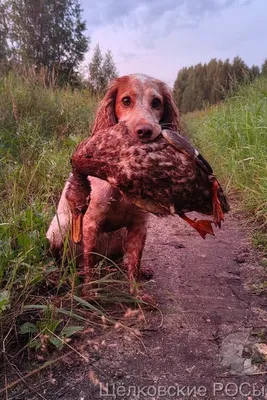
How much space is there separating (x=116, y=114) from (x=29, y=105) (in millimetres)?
3065

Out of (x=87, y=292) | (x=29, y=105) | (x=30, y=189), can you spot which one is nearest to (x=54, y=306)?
(x=87, y=292)

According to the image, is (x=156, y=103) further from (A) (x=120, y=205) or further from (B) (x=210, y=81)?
(B) (x=210, y=81)

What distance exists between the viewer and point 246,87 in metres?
5.86

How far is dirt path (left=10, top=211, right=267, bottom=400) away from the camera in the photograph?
147 cm

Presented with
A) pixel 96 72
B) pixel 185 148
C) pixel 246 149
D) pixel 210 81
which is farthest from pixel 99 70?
pixel 185 148

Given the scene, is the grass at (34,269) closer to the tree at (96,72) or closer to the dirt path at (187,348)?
→ the dirt path at (187,348)

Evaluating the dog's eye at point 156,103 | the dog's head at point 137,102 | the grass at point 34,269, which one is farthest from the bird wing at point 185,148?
the dog's eye at point 156,103

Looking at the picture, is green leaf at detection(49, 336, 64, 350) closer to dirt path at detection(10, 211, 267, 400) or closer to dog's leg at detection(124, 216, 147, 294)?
dirt path at detection(10, 211, 267, 400)

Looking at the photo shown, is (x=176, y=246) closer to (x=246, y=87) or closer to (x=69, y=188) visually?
(x=69, y=188)

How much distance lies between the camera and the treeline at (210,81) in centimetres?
627

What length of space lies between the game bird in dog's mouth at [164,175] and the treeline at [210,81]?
1823mm

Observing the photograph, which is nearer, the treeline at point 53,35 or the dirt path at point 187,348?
the dirt path at point 187,348

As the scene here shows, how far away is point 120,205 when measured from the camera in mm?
2320

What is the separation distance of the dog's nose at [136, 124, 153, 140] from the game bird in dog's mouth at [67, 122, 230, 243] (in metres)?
0.07
